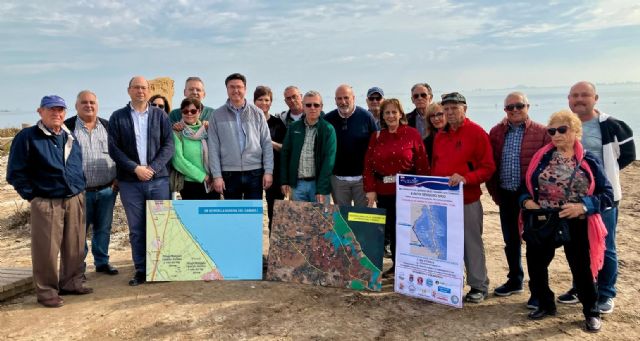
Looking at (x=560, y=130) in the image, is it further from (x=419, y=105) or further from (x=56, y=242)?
(x=56, y=242)

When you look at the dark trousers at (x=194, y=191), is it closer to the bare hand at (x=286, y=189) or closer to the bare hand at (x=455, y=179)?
the bare hand at (x=286, y=189)

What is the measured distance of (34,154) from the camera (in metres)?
4.59

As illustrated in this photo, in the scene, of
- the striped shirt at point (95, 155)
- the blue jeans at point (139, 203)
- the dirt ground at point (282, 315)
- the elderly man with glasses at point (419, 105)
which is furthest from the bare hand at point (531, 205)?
the striped shirt at point (95, 155)

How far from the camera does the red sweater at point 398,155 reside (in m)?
4.94

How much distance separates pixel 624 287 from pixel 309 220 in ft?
12.1

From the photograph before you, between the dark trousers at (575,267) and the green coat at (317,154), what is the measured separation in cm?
229

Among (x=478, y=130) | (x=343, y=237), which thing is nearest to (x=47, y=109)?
(x=343, y=237)

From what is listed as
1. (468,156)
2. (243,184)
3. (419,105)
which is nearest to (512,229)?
(468,156)

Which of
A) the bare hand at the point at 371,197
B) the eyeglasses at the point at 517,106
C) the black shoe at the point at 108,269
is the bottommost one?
the black shoe at the point at 108,269

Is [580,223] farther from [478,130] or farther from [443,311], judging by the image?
[443,311]

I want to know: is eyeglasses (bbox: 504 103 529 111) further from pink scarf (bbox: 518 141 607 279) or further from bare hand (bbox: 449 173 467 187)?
bare hand (bbox: 449 173 467 187)

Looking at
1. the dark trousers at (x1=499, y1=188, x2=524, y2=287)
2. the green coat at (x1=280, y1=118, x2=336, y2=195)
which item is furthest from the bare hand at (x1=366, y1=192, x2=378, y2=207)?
the dark trousers at (x1=499, y1=188, x2=524, y2=287)

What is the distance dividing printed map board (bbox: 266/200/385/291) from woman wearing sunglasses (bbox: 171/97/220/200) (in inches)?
40.5

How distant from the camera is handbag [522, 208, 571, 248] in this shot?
3.95 m
